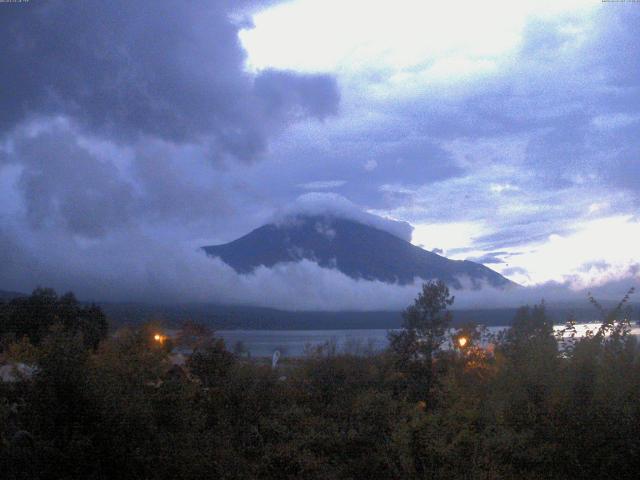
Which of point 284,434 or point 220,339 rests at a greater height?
point 220,339

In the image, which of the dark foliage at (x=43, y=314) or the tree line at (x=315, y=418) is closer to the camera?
the tree line at (x=315, y=418)

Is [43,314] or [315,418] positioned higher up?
[43,314]

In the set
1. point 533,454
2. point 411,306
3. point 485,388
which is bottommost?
point 533,454

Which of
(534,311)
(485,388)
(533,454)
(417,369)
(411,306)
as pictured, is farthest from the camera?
(534,311)

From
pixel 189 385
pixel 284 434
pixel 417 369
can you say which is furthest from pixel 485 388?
pixel 417 369

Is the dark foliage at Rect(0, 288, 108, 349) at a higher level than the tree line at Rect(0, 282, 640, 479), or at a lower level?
higher

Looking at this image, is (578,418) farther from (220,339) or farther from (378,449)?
(220,339)

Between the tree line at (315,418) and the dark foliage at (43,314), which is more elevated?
the dark foliage at (43,314)

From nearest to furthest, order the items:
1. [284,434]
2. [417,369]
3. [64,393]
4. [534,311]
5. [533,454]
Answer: [64,393] < [533,454] < [284,434] < [417,369] < [534,311]

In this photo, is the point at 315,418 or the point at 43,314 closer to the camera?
the point at 315,418

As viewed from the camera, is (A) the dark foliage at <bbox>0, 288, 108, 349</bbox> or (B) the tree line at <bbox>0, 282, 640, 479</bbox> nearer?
(B) the tree line at <bbox>0, 282, 640, 479</bbox>

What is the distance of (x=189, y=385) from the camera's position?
10516mm

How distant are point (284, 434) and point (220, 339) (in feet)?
18.3

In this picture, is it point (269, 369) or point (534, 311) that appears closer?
point (269, 369)
